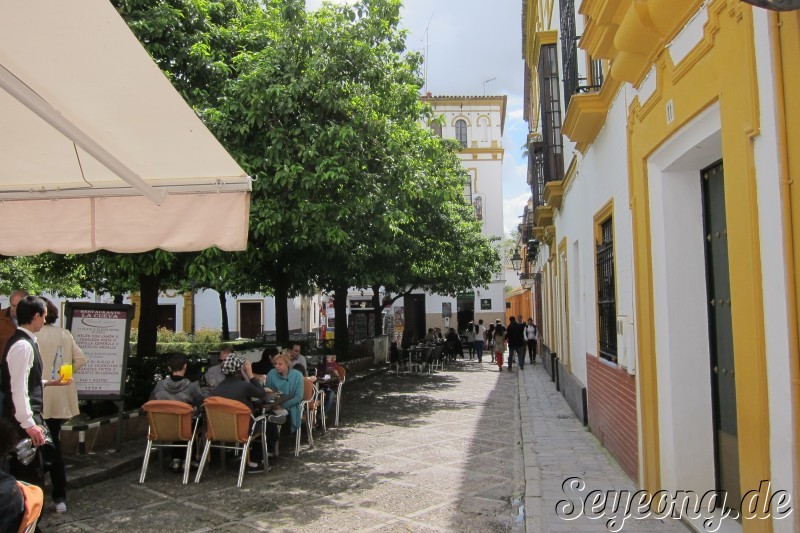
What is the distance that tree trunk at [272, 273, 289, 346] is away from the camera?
14.4 meters

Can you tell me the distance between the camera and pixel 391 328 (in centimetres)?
3625

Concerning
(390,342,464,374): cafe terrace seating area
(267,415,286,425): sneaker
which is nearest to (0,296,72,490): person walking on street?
(267,415,286,425): sneaker

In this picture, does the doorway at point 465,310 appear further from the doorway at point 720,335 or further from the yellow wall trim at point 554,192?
the doorway at point 720,335

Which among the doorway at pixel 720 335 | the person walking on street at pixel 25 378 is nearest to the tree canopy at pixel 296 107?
the person walking on street at pixel 25 378

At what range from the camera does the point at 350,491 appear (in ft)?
20.7

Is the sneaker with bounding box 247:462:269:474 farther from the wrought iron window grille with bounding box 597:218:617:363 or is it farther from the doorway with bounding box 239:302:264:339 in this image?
the doorway with bounding box 239:302:264:339

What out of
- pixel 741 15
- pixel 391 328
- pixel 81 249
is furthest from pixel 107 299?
pixel 741 15

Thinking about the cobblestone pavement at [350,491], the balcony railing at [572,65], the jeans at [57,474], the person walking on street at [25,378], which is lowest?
the cobblestone pavement at [350,491]

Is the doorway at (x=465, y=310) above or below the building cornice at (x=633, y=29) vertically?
below

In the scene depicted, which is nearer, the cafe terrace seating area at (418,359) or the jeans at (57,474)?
the jeans at (57,474)

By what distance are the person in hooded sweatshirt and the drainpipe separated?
5.78 m

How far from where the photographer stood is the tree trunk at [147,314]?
1159 centimetres

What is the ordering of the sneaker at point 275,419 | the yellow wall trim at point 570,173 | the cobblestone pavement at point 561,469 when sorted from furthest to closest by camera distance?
the yellow wall trim at point 570,173 < the sneaker at point 275,419 < the cobblestone pavement at point 561,469

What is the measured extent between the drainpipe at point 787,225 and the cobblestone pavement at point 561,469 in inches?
85.1
